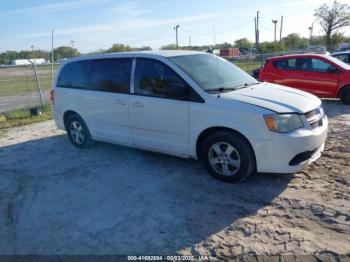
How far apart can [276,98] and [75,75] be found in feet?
12.3

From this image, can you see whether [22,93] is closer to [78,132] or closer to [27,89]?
[27,89]

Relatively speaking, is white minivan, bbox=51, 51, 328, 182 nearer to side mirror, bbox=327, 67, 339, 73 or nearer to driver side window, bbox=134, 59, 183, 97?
driver side window, bbox=134, 59, 183, 97

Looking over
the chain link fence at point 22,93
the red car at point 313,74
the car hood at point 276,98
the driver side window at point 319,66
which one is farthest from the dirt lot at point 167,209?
the chain link fence at point 22,93

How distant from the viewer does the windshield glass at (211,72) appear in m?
4.97

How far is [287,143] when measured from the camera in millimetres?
4242

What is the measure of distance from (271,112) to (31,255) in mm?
3036

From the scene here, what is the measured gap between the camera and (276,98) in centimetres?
468

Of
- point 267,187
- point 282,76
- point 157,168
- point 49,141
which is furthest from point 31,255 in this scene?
point 282,76

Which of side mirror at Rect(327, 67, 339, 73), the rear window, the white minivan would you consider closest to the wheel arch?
the white minivan

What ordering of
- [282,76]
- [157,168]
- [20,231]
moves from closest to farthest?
[20,231] → [157,168] → [282,76]

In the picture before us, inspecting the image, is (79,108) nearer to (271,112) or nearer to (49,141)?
(49,141)

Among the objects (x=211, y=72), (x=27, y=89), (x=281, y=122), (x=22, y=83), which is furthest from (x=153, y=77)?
(x=22, y=83)

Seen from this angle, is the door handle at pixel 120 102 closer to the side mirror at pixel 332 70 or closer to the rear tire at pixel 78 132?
the rear tire at pixel 78 132

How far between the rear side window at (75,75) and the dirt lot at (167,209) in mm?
1406
